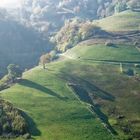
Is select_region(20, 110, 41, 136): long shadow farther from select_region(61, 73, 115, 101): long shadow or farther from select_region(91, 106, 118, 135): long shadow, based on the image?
select_region(61, 73, 115, 101): long shadow

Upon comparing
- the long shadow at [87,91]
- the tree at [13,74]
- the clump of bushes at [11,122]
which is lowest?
the long shadow at [87,91]

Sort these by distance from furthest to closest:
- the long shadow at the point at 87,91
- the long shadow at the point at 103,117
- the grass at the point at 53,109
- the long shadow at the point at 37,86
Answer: the long shadow at the point at 37,86
the long shadow at the point at 87,91
the long shadow at the point at 103,117
the grass at the point at 53,109

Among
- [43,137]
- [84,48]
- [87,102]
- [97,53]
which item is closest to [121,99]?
[87,102]

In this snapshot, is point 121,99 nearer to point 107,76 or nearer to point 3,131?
point 107,76

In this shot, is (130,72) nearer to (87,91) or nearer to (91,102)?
(87,91)

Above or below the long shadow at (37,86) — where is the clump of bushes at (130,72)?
below

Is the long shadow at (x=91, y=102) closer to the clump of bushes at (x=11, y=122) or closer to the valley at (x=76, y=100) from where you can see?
the valley at (x=76, y=100)

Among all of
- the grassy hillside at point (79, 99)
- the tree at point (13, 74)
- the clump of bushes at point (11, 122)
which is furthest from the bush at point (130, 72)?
the clump of bushes at point (11, 122)
